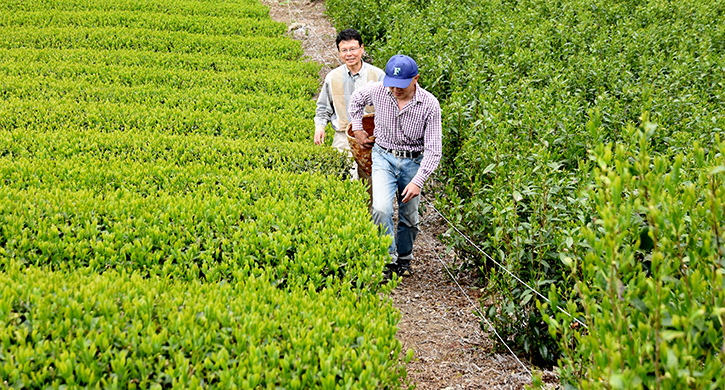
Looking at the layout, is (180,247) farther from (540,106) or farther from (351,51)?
(540,106)

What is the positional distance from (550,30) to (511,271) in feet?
24.4

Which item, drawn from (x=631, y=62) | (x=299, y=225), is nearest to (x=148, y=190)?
(x=299, y=225)

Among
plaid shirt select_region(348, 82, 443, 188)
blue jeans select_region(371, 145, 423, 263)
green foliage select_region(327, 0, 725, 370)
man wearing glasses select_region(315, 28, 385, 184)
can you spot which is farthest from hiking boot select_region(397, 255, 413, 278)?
plaid shirt select_region(348, 82, 443, 188)

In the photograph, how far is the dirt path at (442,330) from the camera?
4157mm

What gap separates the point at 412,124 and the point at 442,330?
1920 mm

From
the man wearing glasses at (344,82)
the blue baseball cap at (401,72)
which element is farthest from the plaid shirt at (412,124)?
the man wearing glasses at (344,82)

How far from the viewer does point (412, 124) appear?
5.07 m

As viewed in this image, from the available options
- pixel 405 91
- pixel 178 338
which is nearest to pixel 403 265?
pixel 405 91

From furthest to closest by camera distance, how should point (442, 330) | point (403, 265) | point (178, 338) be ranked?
point (403, 265), point (442, 330), point (178, 338)

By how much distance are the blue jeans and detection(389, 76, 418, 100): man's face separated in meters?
0.59

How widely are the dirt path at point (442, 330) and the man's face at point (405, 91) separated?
66.4 inches

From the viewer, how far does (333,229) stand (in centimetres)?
436

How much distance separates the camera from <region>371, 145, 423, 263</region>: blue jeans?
5168 mm

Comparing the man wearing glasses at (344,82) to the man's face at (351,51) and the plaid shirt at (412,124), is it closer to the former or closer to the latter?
the man's face at (351,51)
